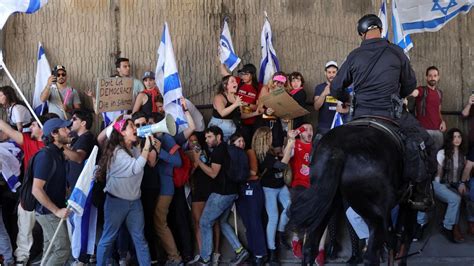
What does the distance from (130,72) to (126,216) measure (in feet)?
11.3

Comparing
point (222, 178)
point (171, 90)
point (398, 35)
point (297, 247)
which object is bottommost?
point (297, 247)

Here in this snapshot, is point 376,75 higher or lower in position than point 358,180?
higher

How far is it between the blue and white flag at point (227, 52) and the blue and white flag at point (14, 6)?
2971 mm

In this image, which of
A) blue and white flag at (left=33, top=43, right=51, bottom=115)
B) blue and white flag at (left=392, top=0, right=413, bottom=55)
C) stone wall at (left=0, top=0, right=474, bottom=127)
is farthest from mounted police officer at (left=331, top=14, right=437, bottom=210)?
blue and white flag at (left=33, top=43, right=51, bottom=115)

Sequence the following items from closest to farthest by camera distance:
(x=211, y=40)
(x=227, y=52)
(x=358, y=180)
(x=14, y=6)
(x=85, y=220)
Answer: (x=358, y=180)
(x=85, y=220)
(x=14, y=6)
(x=227, y=52)
(x=211, y=40)

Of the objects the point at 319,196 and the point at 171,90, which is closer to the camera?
the point at 319,196

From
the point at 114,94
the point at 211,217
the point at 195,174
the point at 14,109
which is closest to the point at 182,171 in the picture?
the point at 195,174

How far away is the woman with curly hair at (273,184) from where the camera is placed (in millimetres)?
11008

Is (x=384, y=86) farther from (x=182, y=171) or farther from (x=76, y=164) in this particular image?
(x=76, y=164)

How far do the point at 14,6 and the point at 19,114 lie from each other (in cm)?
177

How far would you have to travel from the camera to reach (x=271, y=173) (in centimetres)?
1116

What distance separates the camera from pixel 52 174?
30.3 ft

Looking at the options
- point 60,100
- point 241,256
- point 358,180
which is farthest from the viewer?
point 60,100

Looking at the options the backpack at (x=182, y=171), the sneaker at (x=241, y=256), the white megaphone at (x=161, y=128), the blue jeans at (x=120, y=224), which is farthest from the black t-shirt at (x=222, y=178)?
the white megaphone at (x=161, y=128)
